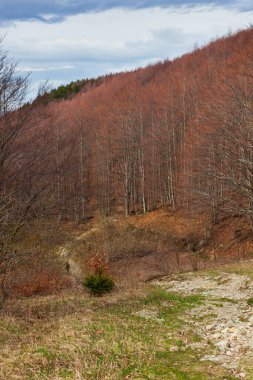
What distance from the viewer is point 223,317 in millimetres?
9367

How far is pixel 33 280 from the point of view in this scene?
17.1 m

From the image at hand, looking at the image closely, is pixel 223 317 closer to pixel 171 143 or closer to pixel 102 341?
pixel 102 341

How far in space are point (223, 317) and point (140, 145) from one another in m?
36.0

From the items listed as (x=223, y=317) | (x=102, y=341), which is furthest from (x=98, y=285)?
(x=102, y=341)

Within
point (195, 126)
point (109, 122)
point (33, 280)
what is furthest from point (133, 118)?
point (33, 280)

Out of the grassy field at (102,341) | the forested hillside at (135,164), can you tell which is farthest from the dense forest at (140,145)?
the grassy field at (102,341)

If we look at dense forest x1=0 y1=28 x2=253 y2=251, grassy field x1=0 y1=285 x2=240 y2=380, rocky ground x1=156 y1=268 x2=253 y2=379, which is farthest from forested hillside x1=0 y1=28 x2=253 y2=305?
rocky ground x1=156 y1=268 x2=253 y2=379

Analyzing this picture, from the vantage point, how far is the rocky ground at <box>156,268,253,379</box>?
660 centimetres

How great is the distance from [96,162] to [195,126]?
1917 centimetres

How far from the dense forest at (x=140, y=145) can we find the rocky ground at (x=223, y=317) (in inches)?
210

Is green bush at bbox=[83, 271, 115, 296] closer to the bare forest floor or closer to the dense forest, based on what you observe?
the bare forest floor

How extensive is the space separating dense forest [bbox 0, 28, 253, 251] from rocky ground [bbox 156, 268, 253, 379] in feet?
17.5

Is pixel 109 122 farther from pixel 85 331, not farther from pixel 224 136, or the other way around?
pixel 85 331

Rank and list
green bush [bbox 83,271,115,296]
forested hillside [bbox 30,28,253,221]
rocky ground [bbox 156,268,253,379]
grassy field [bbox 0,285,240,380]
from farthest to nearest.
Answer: forested hillside [bbox 30,28,253,221]
green bush [bbox 83,271,115,296]
rocky ground [bbox 156,268,253,379]
grassy field [bbox 0,285,240,380]
